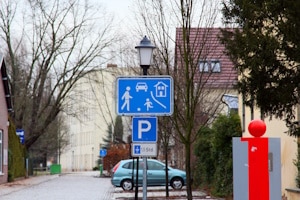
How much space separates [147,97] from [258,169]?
13.9 feet

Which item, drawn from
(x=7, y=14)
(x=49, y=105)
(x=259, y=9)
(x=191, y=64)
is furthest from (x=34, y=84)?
(x=259, y=9)

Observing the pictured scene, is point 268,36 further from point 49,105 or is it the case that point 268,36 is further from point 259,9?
point 49,105

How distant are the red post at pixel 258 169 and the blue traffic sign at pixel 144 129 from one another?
14.1 feet

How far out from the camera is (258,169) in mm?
6219

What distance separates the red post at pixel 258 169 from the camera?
244 inches

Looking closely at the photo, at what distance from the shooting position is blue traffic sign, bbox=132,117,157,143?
34.4 ft

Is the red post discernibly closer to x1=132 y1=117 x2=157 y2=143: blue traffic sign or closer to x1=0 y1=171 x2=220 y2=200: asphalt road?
x1=132 y1=117 x2=157 y2=143: blue traffic sign

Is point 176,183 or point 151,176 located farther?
point 151,176

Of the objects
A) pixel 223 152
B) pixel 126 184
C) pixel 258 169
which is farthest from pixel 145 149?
pixel 126 184

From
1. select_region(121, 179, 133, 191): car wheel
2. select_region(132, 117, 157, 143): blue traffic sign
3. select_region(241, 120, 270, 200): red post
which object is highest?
select_region(132, 117, 157, 143): blue traffic sign

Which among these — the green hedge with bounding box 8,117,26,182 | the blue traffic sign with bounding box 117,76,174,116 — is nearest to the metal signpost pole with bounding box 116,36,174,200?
the blue traffic sign with bounding box 117,76,174,116

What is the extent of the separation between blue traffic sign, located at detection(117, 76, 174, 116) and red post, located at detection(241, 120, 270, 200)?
13.3ft

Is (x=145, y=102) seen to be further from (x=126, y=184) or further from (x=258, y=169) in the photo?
(x=126, y=184)

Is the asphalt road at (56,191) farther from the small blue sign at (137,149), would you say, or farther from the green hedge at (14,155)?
the small blue sign at (137,149)
